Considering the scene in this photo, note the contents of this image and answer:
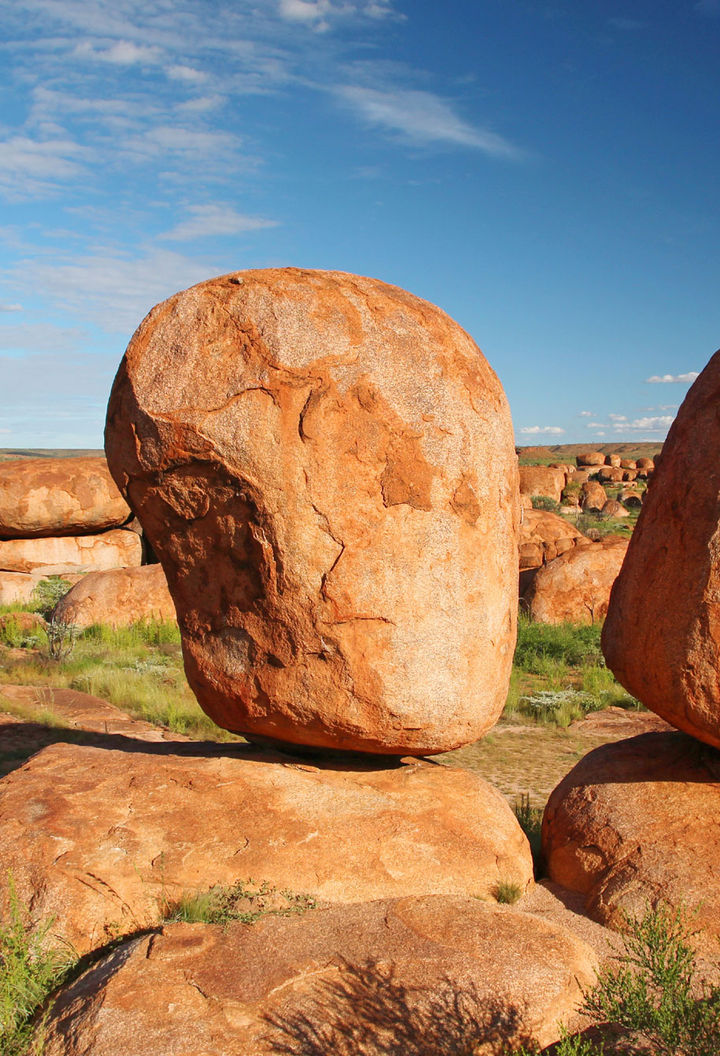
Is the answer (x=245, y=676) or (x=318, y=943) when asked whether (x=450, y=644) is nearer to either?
(x=245, y=676)

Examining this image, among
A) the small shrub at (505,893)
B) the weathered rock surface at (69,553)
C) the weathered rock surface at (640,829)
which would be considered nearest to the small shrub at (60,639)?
the weathered rock surface at (69,553)

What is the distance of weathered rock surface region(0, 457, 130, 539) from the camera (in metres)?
13.1

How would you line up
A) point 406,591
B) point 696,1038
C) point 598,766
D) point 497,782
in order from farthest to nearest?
point 497,782 → point 598,766 → point 406,591 → point 696,1038

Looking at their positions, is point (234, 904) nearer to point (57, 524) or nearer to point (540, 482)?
point (57, 524)

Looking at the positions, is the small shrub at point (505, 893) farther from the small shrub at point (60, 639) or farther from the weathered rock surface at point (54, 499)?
the weathered rock surface at point (54, 499)

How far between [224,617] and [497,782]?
3044mm

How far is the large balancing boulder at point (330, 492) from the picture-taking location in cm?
369

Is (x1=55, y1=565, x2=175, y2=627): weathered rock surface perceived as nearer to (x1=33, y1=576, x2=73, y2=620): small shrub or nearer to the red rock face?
(x1=33, y1=576, x2=73, y2=620): small shrub

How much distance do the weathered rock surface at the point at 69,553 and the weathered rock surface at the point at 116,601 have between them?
2727 millimetres

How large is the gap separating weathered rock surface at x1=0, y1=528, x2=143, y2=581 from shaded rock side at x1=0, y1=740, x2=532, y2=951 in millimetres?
9917

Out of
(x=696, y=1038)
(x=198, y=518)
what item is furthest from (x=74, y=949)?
(x=696, y=1038)

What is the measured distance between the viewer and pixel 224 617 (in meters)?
4.02

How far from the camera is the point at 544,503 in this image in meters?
27.0

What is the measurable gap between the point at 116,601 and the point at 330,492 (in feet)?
25.5
